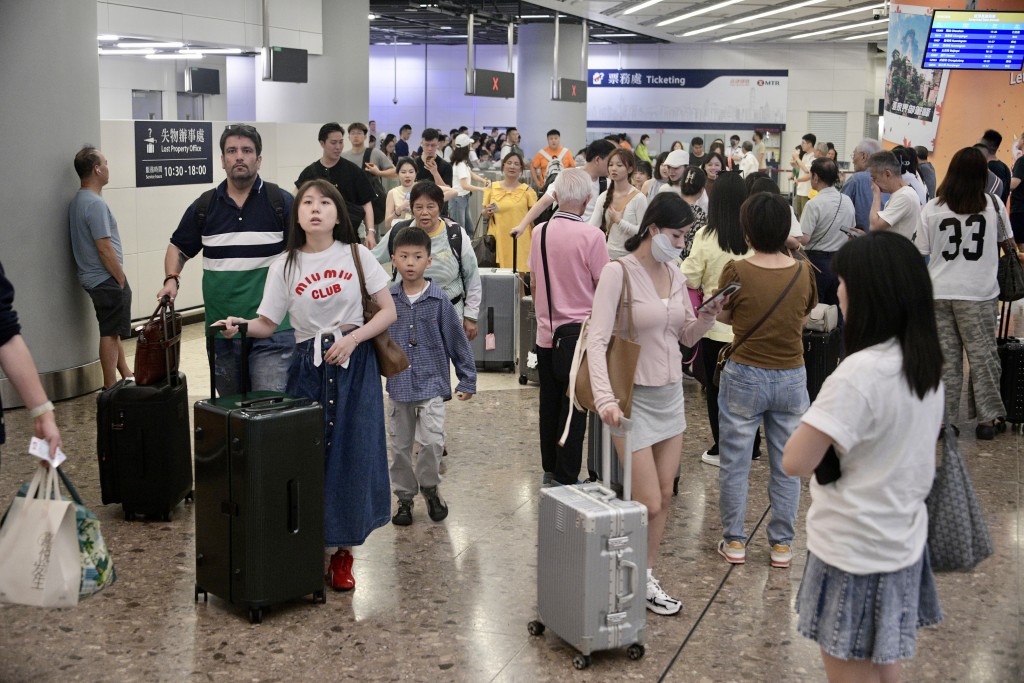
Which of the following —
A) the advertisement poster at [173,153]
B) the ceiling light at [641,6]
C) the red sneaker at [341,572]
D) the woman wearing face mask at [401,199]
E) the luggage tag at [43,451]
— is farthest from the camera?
the ceiling light at [641,6]

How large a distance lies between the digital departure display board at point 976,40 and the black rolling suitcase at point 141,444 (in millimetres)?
9113

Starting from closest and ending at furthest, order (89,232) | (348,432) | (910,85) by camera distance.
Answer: (348,432) < (89,232) < (910,85)

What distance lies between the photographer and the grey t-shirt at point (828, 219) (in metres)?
7.32

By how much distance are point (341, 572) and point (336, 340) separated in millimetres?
929

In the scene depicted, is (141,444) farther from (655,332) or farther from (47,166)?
(47,166)

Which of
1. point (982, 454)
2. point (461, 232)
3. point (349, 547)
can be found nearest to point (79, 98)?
point (461, 232)

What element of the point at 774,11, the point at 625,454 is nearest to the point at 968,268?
the point at 625,454

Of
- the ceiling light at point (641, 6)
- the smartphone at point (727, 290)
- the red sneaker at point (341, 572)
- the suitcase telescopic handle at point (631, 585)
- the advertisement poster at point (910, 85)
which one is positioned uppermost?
the ceiling light at point (641, 6)

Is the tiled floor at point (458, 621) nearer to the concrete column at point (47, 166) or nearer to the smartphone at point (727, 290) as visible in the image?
the smartphone at point (727, 290)

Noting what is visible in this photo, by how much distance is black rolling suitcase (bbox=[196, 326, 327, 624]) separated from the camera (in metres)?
3.87

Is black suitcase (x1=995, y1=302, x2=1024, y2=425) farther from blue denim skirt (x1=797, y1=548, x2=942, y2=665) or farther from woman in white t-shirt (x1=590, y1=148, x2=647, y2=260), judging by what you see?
blue denim skirt (x1=797, y1=548, x2=942, y2=665)

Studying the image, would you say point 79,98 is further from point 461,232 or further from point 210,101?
point 210,101

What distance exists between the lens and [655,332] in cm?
396

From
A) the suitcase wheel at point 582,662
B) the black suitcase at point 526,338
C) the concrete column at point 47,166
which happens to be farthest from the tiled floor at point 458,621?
the black suitcase at point 526,338
